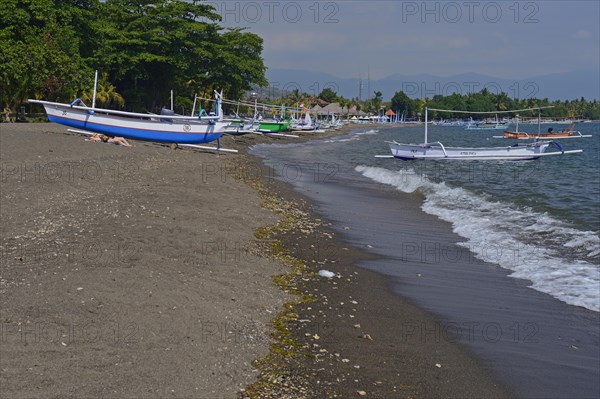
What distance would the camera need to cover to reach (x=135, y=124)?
88.9ft

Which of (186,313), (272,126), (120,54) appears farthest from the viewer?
(272,126)

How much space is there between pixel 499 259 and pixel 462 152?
2275cm

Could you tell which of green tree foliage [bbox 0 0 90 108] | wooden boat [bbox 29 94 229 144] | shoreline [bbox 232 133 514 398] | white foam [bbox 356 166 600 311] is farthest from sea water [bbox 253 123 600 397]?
green tree foliage [bbox 0 0 90 108]

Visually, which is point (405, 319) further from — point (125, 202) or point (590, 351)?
point (125, 202)

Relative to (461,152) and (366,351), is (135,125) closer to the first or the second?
(461,152)

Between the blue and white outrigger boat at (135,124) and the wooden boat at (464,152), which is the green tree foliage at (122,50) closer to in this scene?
the blue and white outrigger boat at (135,124)

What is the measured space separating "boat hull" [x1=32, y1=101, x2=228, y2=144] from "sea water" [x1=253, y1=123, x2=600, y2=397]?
208 inches

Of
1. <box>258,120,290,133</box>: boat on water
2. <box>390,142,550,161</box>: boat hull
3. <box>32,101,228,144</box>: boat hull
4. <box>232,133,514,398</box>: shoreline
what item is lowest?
<box>232,133,514,398</box>: shoreline

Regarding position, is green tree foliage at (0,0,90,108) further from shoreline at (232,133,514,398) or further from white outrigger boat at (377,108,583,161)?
shoreline at (232,133,514,398)

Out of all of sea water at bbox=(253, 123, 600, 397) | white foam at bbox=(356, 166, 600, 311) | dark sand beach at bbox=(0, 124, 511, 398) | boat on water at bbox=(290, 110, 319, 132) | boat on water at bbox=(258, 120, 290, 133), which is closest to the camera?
dark sand beach at bbox=(0, 124, 511, 398)

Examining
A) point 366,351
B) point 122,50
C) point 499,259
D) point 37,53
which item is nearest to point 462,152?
point 499,259

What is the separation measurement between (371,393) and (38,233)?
5867 millimetres

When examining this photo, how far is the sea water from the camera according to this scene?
22.2 feet

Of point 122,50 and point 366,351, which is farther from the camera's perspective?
point 122,50
